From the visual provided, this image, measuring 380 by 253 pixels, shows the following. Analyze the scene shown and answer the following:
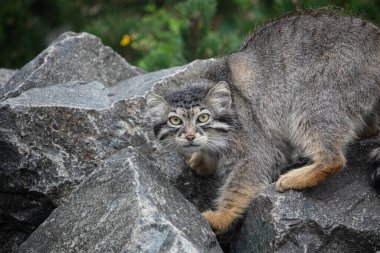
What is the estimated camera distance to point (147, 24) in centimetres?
1191

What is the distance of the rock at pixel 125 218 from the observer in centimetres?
513

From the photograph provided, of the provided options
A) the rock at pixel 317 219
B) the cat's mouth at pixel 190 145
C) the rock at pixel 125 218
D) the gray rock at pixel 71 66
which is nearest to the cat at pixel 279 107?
the cat's mouth at pixel 190 145

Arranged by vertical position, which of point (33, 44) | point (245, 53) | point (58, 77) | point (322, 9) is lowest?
point (33, 44)

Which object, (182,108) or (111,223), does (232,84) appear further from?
(111,223)

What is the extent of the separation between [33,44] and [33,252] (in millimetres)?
6836

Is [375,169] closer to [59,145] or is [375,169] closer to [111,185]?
[111,185]

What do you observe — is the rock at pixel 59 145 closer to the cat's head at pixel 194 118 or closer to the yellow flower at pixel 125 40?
the cat's head at pixel 194 118

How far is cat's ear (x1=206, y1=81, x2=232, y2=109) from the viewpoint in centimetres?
664

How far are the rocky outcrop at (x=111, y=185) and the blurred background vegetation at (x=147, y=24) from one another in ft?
4.85

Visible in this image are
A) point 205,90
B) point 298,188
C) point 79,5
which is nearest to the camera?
point 298,188

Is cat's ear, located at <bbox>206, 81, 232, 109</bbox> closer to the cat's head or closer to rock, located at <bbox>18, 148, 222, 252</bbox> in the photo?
the cat's head

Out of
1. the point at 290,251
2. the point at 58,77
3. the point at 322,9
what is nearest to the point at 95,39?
the point at 58,77

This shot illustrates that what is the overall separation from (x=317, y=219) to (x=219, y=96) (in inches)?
59.4

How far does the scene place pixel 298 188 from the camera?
6.18 m
